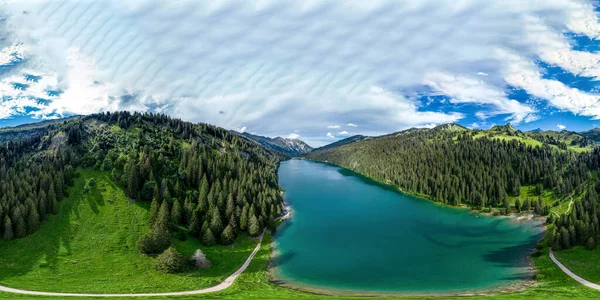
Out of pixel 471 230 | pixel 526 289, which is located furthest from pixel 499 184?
pixel 526 289

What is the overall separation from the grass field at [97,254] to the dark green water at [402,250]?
748 inches

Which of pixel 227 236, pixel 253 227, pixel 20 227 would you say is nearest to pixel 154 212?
pixel 227 236

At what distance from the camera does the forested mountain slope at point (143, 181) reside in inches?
3772

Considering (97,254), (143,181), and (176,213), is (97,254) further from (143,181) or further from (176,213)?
(143,181)

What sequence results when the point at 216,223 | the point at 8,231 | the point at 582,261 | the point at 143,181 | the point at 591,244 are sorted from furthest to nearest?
1. the point at 143,181
2. the point at 216,223
3. the point at 591,244
4. the point at 8,231
5. the point at 582,261

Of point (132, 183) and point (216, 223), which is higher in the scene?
point (132, 183)

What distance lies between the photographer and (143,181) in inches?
4747

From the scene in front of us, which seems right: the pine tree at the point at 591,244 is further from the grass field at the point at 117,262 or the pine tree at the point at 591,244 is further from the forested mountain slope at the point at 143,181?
the forested mountain slope at the point at 143,181

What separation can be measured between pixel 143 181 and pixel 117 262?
4467cm

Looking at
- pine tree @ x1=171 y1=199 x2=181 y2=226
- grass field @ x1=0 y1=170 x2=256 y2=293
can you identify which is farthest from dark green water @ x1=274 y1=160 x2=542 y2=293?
pine tree @ x1=171 y1=199 x2=181 y2=226

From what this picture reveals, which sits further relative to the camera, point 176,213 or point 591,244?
point 176,213

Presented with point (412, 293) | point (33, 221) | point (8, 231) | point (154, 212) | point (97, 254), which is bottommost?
point (412, 293)

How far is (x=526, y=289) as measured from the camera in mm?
68375

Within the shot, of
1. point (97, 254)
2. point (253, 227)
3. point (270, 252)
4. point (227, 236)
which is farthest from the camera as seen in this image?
point (253, 227)
